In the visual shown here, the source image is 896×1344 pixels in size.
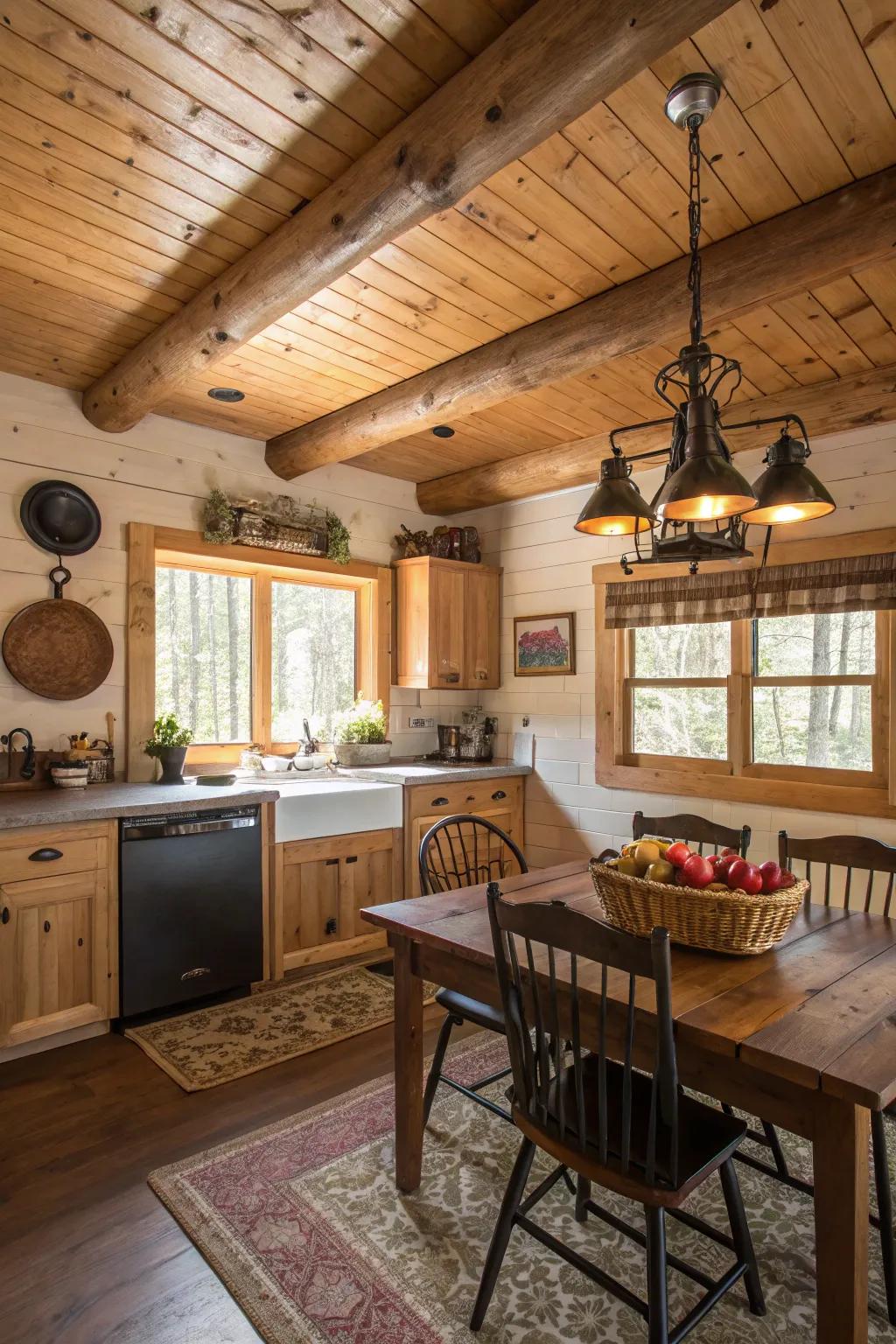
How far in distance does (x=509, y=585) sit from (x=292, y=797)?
212 centimetres

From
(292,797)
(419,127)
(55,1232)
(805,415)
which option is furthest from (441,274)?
(55,1232)

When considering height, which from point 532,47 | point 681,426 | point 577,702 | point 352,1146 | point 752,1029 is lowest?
point 352,1146

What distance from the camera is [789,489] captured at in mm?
1980

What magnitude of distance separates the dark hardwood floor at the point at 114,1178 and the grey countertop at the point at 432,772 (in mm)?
1255

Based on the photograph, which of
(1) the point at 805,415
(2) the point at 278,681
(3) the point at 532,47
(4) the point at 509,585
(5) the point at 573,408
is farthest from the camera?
(4) the point at 509,585

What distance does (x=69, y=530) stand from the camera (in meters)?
3.64

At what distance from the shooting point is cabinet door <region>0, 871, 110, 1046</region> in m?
2.90

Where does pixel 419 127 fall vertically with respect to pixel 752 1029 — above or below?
above

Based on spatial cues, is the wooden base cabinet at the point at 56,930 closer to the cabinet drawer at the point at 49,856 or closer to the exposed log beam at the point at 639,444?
the cabinet drawer at the point at 49,856

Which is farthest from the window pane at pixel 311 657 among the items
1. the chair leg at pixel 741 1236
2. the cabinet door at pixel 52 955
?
the chair leg at pixel 741 1236

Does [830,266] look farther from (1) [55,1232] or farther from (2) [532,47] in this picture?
(1) [55,1232]

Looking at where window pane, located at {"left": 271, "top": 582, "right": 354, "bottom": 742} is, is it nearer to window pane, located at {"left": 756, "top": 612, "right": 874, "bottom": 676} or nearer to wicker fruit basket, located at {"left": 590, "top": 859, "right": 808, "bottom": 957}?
window pane, located at {"left": 756, "top": 612, "right": 874, "bottom": 676}

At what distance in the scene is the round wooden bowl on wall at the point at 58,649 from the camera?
349 cm

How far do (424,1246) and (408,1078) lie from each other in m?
0.38
